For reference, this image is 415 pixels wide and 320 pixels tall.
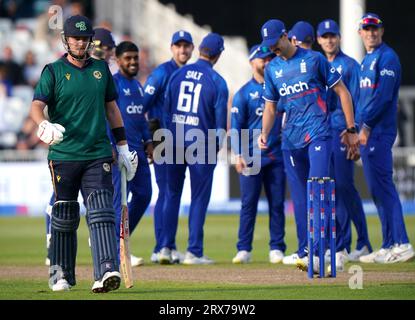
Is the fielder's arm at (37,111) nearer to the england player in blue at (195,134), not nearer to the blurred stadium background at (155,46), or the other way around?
the england player in blue at (195,134)

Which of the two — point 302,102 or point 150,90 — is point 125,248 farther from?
point 150,90

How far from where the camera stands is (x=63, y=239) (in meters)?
9.73

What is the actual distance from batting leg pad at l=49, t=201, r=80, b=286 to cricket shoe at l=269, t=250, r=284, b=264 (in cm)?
348

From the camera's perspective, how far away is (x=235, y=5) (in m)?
32.2

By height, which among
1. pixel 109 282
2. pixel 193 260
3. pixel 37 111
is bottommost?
pixel 193 260

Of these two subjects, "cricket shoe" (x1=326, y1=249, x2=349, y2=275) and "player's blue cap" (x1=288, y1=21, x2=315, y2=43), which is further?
"player's blue cap" (x1=288, y1=21, x2=315, y2=43)

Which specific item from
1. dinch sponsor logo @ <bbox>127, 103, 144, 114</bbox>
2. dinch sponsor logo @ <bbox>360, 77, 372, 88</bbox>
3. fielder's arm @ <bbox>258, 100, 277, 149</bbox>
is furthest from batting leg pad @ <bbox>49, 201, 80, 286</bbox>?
dinch sponsor logo @ <bbox>360, 77, 372, 88</bbox>

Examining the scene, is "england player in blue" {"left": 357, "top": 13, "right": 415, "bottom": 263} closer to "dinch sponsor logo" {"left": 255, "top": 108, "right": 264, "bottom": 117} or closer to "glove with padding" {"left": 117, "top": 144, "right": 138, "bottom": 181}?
"dinch sponsor logo" {"left": 255, "top": 108, "right": 264, "bottom": 117}

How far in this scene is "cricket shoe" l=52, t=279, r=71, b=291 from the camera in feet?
31.7

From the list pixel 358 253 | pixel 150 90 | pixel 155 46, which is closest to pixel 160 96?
pixel 150 90

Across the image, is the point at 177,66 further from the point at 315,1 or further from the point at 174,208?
the point at 315,1

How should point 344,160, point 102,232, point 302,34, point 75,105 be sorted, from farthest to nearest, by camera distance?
1. point 344,160
2. point 302,34
3. point 75,105
4. point 102,232

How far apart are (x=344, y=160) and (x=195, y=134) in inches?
66.3

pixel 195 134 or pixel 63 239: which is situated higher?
pixel 195 134
